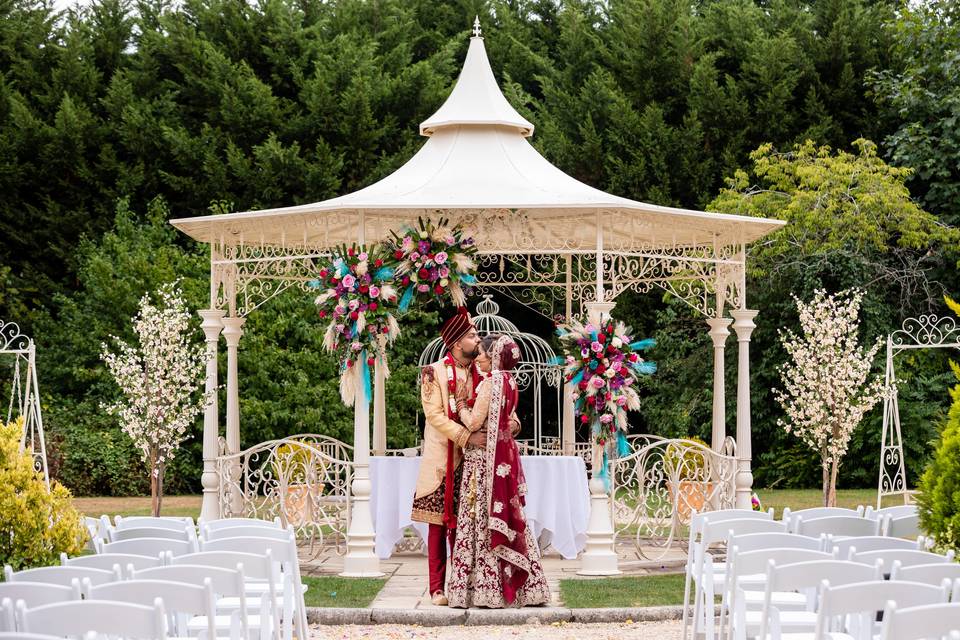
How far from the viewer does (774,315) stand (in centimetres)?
2095

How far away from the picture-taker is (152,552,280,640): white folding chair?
564 centimetres

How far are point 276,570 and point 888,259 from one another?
15.6m

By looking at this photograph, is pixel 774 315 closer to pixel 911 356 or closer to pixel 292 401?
pixel 911 356

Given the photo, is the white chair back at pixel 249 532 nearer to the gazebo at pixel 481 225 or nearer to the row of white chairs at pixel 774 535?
the row of white chairs at pixel 774 535

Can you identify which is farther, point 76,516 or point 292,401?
point 292,401

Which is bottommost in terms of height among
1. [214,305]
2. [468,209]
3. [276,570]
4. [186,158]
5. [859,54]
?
[276,570]

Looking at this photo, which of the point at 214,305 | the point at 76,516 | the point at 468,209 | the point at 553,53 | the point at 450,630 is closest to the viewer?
the point at 76,516

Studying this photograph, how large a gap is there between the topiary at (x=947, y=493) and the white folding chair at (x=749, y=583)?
81cm

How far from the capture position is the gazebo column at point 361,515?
11.1 meters

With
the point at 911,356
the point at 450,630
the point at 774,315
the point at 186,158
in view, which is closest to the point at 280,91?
the point at 186,158

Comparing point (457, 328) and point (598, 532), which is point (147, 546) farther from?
point (598, 532)

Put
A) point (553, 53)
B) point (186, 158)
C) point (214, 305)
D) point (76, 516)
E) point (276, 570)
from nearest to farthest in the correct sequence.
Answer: point (276, 570) < point (76, 516) < point (214, 305) < point (186, 158) < point (553, 53)

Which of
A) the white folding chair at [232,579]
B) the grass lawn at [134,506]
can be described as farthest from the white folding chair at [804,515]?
the grass lawn at [134,506]

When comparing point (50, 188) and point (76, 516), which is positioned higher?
point (50, 188)
